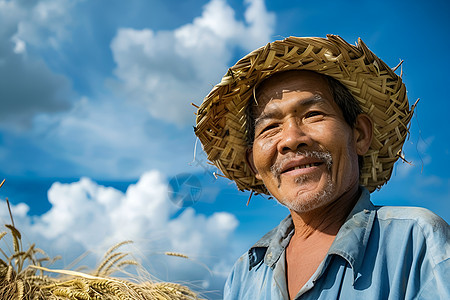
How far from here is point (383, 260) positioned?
1874mm

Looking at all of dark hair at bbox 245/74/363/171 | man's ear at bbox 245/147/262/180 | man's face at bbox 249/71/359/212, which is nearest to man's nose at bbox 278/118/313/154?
man's face at bbox 249/71/359/212

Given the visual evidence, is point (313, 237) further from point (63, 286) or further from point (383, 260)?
point (63, 286)

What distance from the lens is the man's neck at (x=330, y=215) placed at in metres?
2.27

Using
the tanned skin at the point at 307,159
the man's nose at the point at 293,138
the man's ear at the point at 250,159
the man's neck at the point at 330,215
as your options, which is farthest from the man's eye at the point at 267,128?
the man's neck at the point at 330,215

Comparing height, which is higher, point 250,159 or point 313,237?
point 250,159

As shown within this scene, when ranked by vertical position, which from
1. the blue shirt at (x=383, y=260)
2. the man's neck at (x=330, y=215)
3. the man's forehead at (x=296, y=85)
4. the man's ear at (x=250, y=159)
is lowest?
the blue shirt at (x=383, y=260)

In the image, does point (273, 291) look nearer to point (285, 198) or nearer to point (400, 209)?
point (285, 198)

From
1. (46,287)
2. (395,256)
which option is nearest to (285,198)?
(395,256)

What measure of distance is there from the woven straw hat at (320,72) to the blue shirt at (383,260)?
61 cm

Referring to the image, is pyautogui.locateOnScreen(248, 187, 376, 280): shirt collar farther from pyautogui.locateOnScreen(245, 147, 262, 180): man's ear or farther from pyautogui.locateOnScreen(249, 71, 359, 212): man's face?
pyautogui.locateOnScreen(245, 147, 262, 180): man's ear

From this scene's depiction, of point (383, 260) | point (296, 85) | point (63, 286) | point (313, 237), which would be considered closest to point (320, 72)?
point (296, 85)

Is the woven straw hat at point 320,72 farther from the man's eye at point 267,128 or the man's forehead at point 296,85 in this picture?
the man's eye at point 267,128

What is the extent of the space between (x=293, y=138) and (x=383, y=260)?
0.73 m

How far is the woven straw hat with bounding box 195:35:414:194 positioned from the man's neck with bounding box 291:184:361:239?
541 millimetres
